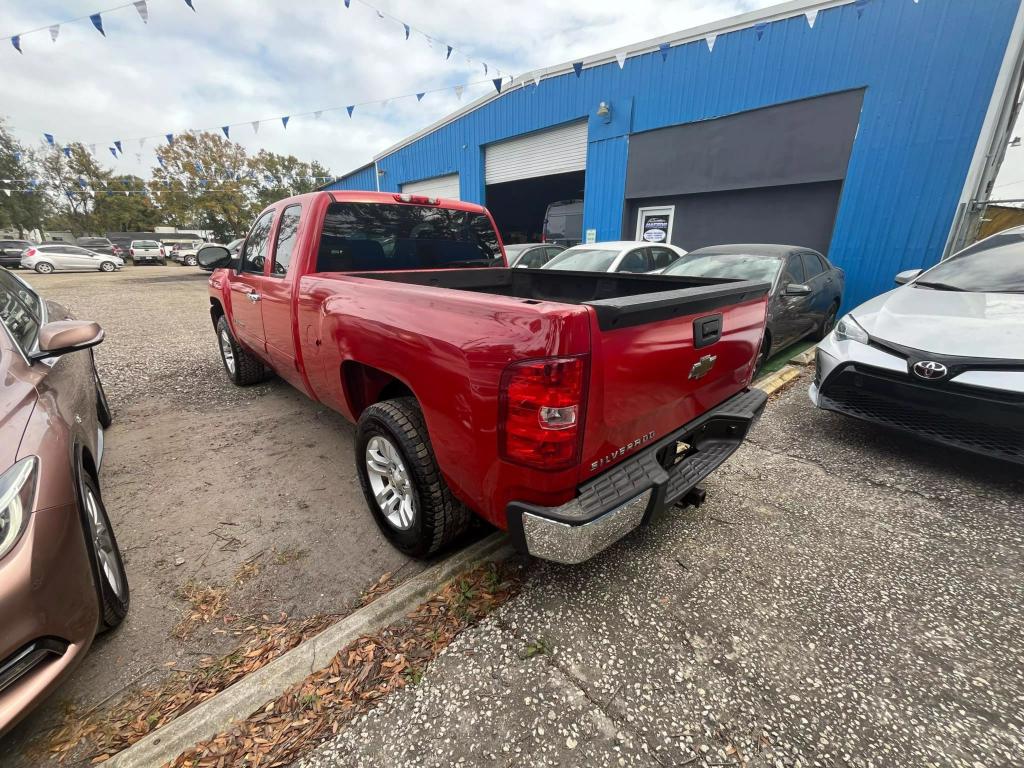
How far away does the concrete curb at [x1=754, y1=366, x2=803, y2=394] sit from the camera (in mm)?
4629

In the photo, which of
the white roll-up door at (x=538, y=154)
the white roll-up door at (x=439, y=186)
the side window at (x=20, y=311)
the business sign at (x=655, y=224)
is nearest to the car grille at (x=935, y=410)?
the side window at (x=20, y=311)

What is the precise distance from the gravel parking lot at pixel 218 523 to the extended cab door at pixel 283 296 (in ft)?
2.37

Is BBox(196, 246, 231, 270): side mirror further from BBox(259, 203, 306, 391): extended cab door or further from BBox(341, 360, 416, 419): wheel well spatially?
BBox(341, 360, 416, 419): wheel well

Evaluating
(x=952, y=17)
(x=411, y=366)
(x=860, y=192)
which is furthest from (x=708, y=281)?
(x=952, y=17)

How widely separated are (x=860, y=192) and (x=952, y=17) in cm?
256

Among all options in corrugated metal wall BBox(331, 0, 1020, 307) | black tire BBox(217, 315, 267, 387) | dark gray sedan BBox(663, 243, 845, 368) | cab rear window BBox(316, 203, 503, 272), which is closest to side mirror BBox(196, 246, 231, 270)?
black tire BBox(217, 315, 267, 387)

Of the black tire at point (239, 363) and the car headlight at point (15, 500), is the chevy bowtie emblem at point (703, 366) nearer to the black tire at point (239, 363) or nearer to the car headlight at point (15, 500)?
the car headlight at point (15, 500)

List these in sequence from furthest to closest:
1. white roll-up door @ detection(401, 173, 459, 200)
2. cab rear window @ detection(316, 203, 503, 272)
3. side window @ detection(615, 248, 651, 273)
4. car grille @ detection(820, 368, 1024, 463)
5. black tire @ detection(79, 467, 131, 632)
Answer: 1. white roll-up door @ detection(401, 173, 459, 200)
2. side window @ detection(615, 248, 651, 273)
3. cab rear window @ detection(316, 203, 503, 272)
4. car grille @ detection(820, 368, 1024, 463)
5. black tire @ detection(79, 467, 131, 632)

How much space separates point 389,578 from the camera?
7.37 feet

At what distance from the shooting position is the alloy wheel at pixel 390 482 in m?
2.23

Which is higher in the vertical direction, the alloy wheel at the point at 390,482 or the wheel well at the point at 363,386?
the wheel well at the point at 363,386

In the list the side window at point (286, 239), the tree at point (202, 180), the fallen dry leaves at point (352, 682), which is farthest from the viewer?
the tree at point (202, 180)

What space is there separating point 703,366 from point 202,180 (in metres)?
40.3

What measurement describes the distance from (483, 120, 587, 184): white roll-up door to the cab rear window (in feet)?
31.9
